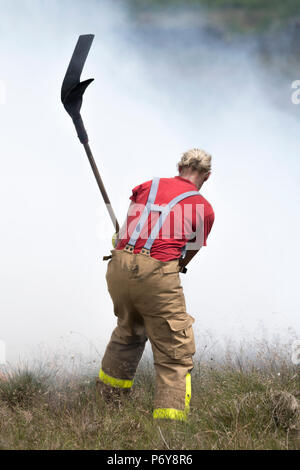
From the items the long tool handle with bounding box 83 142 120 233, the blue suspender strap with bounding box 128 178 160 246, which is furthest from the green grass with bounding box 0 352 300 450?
the long tool handle with bounding box 83 142 120 233

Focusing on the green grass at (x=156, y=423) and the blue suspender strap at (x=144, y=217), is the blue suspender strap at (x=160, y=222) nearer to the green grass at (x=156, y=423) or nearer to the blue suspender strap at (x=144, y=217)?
the blue suspender strap at (x=144, y=217)

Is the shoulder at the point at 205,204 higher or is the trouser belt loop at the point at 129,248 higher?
the shoulder at the point at 205,204

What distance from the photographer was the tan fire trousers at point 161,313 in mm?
3533

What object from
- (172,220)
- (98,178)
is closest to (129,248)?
(172,220)

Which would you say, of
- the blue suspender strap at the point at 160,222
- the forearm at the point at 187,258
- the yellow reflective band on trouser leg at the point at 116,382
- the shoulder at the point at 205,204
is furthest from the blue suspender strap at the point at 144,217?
the yellow reflective band on trouser leg at the point at 116,382

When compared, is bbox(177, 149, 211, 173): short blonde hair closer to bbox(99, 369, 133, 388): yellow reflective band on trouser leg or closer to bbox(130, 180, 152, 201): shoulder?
bbox(130, 180, 152, 201): shoulder

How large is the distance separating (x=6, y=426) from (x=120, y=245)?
1468 mm

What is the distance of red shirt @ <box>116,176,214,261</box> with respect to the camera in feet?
11.8

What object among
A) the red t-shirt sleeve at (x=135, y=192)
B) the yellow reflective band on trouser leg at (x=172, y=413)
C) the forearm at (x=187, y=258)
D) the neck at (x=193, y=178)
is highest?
the neck at (x=193, y=178)

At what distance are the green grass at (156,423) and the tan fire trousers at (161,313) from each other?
18 centimetres
